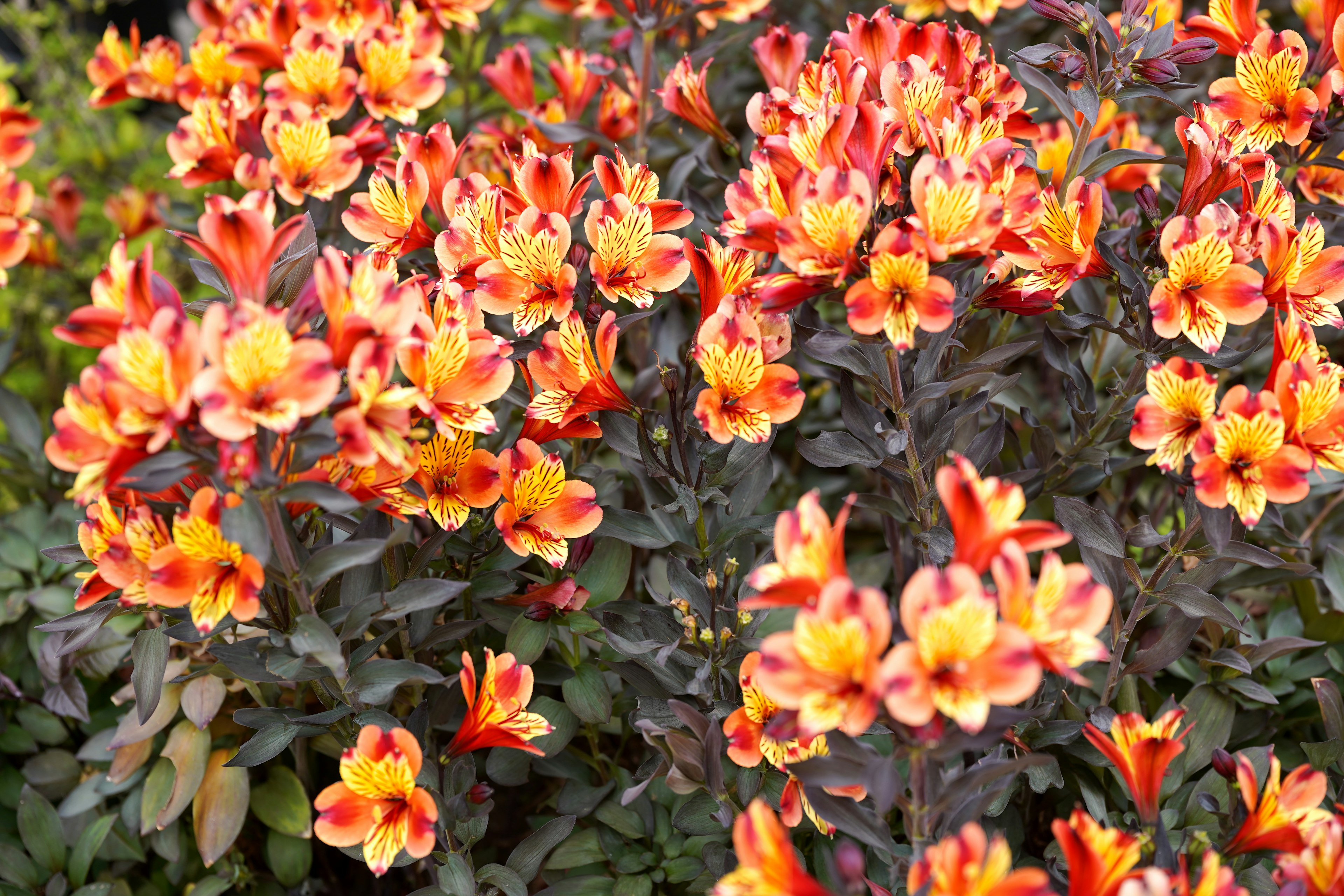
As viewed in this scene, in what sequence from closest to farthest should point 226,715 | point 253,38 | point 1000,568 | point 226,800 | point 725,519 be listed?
point 1000,568
point 725,519
point 226,800
point 226,715
point 253,38

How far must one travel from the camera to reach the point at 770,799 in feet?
3.86

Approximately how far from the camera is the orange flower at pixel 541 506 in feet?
3.79

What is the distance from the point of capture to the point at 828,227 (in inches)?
38.8

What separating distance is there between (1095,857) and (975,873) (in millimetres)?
138

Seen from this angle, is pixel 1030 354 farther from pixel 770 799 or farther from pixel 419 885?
pixel 419 885

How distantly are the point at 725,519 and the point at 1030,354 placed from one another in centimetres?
Answer: 118

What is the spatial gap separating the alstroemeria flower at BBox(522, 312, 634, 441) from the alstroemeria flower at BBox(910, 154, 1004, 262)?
1.14 feet

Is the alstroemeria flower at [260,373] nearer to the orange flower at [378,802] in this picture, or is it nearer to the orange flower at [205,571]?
the orange flower at [205,571]

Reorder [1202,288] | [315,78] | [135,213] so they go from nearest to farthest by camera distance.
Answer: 1. [1202,288]
2. [315,78]
3. [135,213]

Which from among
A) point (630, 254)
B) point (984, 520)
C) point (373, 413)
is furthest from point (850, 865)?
point (630, 254)

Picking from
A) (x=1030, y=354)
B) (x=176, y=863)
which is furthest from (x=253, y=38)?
(x=1030, y=354)

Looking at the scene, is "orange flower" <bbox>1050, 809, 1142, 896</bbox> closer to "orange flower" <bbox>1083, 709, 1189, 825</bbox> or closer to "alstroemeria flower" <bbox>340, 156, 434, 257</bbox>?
"orange flower" <bbox>1083, 709, 1189, 825</bbox>

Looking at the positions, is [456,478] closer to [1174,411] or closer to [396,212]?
[396,212]

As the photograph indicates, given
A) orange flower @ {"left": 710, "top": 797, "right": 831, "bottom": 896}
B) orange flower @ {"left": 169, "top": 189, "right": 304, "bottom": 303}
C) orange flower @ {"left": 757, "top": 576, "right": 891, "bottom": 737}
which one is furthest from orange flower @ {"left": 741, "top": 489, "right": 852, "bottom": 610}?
orange flower @ {"left": 169, "top": 189, "right": 304, "bottom": 303}
